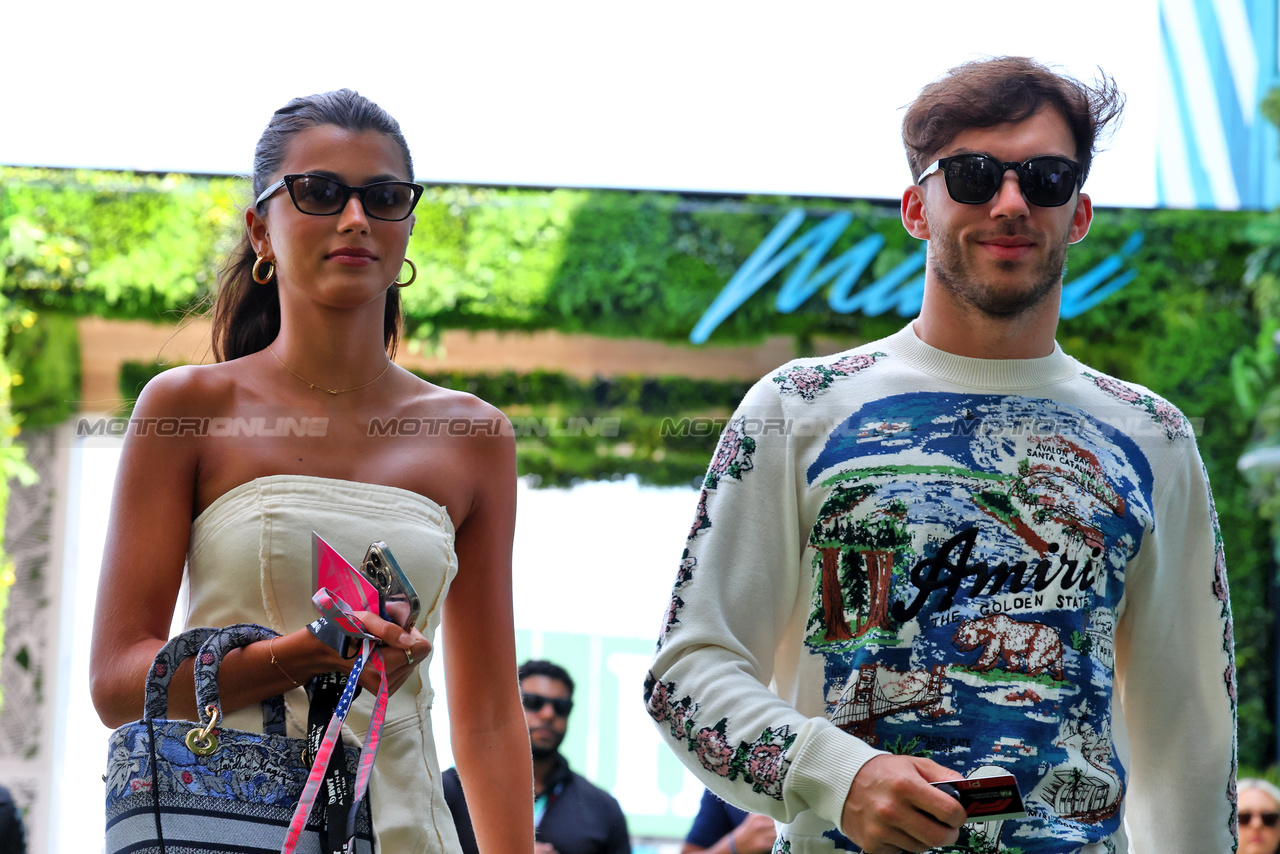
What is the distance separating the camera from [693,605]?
2.02m

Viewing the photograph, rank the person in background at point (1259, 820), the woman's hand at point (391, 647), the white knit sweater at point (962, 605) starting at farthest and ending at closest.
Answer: the person in background at point (1259, 820) → the white knit sweater at point (962, 605) → the woman's hand at point (391, 647)

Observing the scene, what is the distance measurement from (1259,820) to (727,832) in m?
2.52

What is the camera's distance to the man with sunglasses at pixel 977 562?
75.4 inches

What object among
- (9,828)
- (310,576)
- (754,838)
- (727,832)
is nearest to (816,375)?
(310,576)

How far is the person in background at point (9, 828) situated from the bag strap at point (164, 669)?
3.98 m

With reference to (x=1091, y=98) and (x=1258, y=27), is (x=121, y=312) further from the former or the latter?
(x=1258, y=27)

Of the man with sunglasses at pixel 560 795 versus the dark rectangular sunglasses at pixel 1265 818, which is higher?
the man with sunglasses at pixel 560 795

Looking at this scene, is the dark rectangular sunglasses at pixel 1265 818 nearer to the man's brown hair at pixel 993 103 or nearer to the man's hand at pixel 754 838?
the man's hand at pixel 754 838

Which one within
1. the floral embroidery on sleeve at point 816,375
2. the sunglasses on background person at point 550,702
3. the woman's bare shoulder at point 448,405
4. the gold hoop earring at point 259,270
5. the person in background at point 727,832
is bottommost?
the person in background at point 727,832

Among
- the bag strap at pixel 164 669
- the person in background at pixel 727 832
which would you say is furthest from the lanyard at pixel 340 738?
the person in background at pixel 727 832

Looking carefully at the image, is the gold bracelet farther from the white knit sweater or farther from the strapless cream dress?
the white knit sweater

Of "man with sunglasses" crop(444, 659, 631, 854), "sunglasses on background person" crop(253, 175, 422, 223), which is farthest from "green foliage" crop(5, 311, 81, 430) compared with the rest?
"sunglasses on background person" crop(253, 175, 422, 223)

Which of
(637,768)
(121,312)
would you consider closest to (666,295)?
(637,768)

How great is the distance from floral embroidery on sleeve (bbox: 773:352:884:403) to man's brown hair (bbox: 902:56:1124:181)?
0.33 meters
